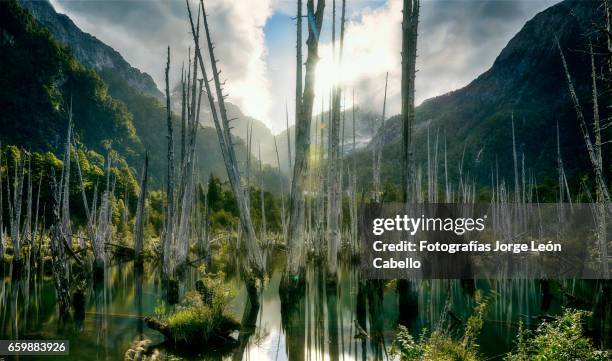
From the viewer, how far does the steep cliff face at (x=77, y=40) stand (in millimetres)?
142750

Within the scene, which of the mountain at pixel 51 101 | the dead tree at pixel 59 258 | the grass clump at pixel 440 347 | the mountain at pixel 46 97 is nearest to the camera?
the grass clump at pixel 440 347

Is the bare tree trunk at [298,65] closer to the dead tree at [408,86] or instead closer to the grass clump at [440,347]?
the dead tree at [408,86]

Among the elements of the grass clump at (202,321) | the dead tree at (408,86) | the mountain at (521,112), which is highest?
the mountain at (521,112)

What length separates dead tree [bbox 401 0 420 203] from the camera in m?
11.7

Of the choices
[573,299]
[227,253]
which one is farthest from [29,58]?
[573,299]

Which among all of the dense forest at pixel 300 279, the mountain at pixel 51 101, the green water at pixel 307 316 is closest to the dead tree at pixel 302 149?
the dense forest at pixel 300 279

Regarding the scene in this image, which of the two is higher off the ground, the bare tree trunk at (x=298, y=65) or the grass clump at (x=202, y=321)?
the bare tree trunk at (x=298, y=65)

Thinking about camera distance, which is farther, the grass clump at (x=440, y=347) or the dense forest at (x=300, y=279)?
the dense forest at (x=300, y=279)

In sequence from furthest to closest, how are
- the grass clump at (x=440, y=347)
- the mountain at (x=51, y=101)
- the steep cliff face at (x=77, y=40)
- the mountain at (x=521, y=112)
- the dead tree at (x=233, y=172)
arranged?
the steep cliff face at (x=77, y=40)
the mountain at (x=521, y=112)
the mountain at (x=51, y=101)
the dead tree at (x=233, y=172)
the grass clump at (x=440, y=347)

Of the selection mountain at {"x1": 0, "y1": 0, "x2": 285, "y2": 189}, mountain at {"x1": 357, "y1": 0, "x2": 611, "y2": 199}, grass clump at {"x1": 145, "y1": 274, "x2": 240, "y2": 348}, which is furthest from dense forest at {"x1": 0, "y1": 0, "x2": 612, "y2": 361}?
mountain at {"x1": 0, "y1": 0, "x2": 285, "y2": 189}

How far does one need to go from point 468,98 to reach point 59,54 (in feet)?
354

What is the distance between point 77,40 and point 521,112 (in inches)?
6360

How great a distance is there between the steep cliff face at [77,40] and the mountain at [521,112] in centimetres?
12416

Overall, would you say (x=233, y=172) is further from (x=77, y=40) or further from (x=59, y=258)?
(x=77, y=40)
